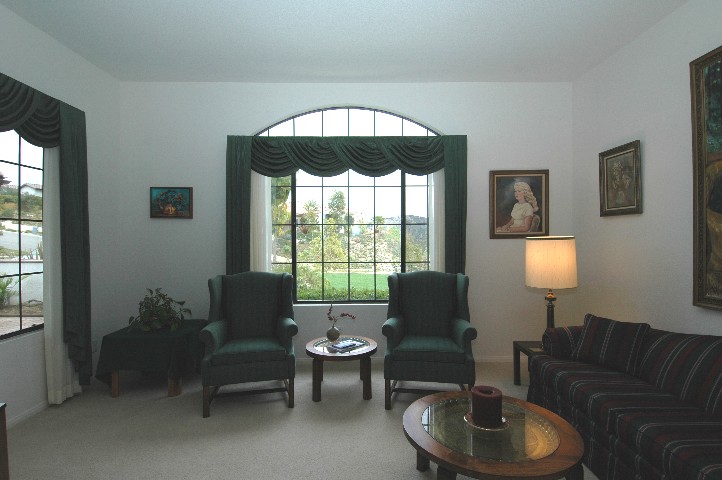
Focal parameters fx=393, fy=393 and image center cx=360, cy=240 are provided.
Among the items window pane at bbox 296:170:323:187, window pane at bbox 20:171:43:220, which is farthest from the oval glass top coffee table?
window pane at bbox 20:171:43:220

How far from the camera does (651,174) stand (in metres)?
3.53

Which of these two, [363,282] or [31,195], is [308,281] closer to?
[363,282]

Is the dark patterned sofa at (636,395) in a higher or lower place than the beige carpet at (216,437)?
higher

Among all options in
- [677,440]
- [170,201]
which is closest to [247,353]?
[170,201]

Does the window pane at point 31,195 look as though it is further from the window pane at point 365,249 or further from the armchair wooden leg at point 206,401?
the window pane at point 365,249

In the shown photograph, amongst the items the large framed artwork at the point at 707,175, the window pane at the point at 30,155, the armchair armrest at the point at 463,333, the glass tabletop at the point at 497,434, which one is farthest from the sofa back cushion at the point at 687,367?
the window pane at the point at 30,155

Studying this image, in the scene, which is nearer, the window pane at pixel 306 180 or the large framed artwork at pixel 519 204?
the large framed artwork at pixel 519 204

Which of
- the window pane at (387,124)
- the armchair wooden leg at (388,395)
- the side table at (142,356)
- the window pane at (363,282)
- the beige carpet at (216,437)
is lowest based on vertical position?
the beige carpet at (216,437)

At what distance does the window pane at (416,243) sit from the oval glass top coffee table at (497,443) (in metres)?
2.55

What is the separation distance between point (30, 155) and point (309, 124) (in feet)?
9.20

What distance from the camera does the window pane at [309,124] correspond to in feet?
16.1

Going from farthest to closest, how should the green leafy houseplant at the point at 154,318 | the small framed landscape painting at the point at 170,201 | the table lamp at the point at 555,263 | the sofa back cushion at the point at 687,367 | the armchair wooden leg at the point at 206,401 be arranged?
the small framed landscape painting at the point at 170,201 < the green leafy houseplant at the point at 154,318 < the table lamp at the point at 555,263 < the armchair wooden leg at the point at 206,401 < the sofa back cushion at the point at 687,367

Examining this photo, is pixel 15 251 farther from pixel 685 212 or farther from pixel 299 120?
pixel 685 212

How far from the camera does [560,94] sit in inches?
189
